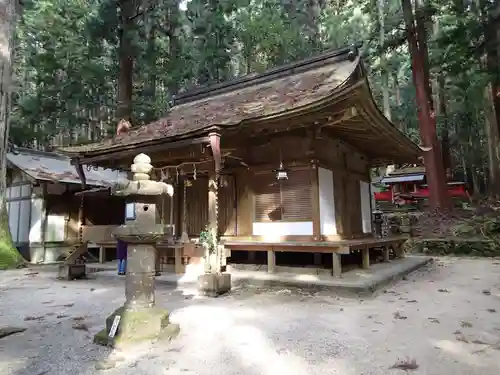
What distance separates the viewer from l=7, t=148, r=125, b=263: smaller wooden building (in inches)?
539

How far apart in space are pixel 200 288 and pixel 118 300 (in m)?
1.50

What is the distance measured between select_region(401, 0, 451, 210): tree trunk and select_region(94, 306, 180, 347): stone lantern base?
13592mm

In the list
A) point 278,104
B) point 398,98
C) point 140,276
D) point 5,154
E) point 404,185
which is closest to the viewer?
point 140,276

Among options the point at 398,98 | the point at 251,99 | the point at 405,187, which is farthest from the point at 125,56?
the point at 398,98

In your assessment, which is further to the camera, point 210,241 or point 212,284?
point 210,241

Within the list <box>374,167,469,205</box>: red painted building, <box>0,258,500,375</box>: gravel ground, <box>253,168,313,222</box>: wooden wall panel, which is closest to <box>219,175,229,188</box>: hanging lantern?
<box>253,168,313,222</box>: wooden wall panel

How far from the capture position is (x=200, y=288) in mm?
6609

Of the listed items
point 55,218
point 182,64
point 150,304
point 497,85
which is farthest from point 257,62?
point 150,304

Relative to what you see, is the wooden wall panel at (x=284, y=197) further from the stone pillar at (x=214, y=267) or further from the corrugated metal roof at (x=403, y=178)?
the corrugated metal roof at (x=403, y=178)

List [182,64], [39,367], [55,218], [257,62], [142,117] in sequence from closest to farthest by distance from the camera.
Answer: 1. [39,367]
2. [55,218]
3. [182,64]
4. [142,117]
5. [257,62]

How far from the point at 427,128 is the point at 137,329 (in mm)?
15186

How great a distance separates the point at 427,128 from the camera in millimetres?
15328

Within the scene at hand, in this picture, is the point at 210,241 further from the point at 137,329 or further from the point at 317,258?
the point at 137,329

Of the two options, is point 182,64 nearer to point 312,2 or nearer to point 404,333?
point 312,2
